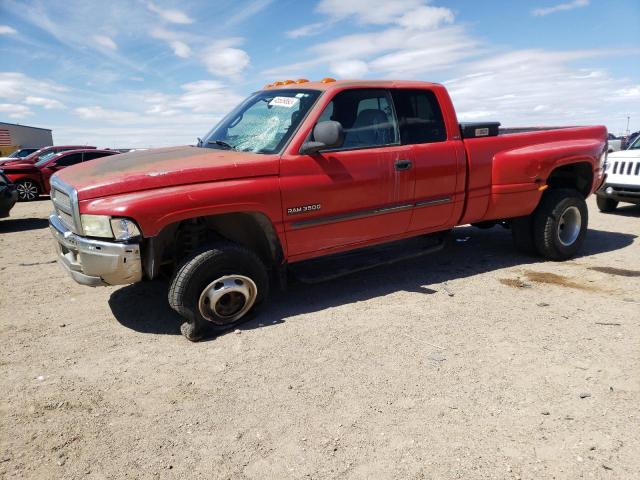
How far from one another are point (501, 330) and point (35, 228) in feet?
28.6

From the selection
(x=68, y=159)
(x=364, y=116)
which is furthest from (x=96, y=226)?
(x=68, y=159)

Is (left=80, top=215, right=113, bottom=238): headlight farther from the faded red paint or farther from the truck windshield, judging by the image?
the truck windshield

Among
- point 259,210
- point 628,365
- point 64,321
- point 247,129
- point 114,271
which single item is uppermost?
point 247,129

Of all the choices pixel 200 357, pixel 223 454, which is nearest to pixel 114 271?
pixel 200 357

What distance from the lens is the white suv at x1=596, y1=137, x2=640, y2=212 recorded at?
27.2ft

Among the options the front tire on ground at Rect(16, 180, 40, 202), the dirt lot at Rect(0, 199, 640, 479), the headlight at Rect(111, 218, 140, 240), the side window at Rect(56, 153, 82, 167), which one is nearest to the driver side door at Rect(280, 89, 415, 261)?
the dirt lot at Rect(0, 199, 640, 479)

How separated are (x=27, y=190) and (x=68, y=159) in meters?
1.43

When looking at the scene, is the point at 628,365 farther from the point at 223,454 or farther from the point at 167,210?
the point at 167,210

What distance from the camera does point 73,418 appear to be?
9.07 ft

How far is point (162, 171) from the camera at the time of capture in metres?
3.57

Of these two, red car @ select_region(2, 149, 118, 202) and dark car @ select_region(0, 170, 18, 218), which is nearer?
dark car @ select_region(0, 170, 18, 218)

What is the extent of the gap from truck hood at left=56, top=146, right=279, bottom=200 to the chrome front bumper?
362 millimetres

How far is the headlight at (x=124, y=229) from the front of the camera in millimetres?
3367

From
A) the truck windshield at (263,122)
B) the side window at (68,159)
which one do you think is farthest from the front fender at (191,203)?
the side window at (68,159)
